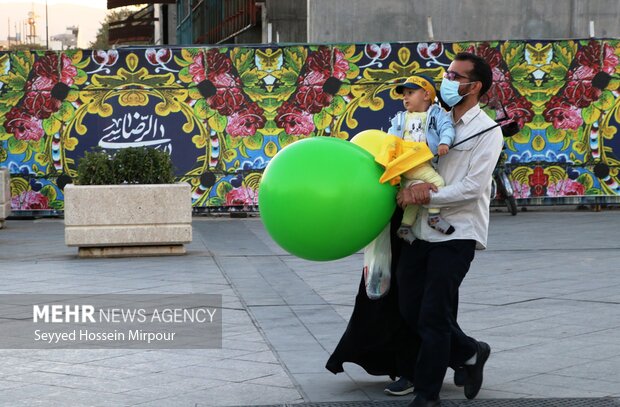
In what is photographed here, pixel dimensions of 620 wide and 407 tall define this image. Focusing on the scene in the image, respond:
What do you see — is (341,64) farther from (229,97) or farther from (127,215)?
(127,215)

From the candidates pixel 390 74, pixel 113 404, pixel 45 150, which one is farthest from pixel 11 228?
pixel 113 404

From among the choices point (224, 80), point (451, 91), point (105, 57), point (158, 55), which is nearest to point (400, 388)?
point (451, 91)

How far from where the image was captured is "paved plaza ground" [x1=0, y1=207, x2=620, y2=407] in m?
6.40

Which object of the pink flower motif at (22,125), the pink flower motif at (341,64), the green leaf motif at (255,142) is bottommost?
the green leaf motif at (255,142)

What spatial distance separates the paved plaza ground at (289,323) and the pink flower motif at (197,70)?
2985 millimetres

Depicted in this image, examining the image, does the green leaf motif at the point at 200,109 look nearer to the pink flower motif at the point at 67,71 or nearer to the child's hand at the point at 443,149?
the pink flower motif at the point at 67,71

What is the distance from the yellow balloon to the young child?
89mm

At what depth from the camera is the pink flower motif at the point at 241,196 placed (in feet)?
55.8

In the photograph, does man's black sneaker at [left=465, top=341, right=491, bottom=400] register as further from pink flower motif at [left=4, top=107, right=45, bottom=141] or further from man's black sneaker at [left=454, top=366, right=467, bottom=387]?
pink flower motif at [left=4, top=107, right=45, bottom=141]

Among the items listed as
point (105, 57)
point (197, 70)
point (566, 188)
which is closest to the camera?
point (105, 57)

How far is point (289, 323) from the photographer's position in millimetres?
8492

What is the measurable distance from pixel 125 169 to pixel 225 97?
14.0ft

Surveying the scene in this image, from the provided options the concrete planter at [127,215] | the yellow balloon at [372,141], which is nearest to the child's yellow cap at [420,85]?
the yellow balloon at [372,141]

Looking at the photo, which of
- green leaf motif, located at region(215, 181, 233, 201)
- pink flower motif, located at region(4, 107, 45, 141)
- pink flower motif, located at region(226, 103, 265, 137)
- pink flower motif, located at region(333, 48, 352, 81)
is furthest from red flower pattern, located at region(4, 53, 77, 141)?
pink flower motif, located at region(333, 48, 352, 81)
